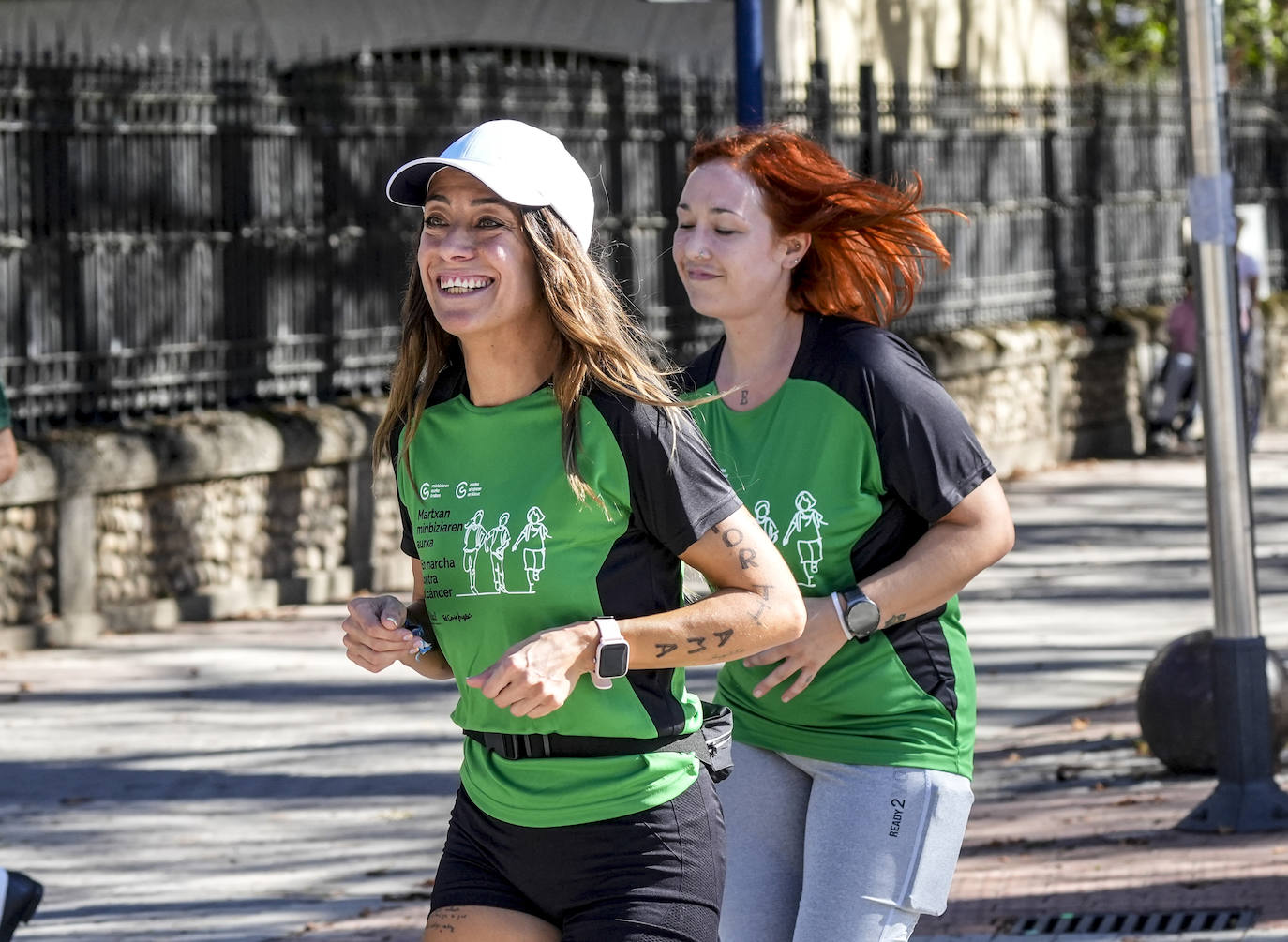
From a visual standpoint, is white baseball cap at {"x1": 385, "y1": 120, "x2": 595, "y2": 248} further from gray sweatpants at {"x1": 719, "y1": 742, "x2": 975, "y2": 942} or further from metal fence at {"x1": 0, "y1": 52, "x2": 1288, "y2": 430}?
Result: metal fence at {"x1": 0, "y1": 52, "x2": 1288, "y2": 430}

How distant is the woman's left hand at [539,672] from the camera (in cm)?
290

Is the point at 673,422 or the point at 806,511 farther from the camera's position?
the point at 806,511

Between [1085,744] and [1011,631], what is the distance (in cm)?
252

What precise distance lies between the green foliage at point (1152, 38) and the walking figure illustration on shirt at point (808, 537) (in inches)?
1054

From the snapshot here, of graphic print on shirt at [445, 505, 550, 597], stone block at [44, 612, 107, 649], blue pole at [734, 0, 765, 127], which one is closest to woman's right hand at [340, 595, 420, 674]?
graphic print on shirt at [445, 505, 550, 597]

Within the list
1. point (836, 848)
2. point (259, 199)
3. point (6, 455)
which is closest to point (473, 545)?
point (836, 848)

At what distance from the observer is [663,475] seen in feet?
10.2

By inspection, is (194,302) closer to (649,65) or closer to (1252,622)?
(1252,622)

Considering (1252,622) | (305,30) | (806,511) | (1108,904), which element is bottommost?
(1108,904)

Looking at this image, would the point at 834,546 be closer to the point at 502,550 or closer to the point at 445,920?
the point at 502,550

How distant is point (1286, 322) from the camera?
20703 mm

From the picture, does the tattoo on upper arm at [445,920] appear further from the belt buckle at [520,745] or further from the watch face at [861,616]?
the watch face at [861,616]

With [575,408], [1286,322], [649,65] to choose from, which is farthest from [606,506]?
[1286,322]

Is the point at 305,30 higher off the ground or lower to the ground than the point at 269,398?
higher
